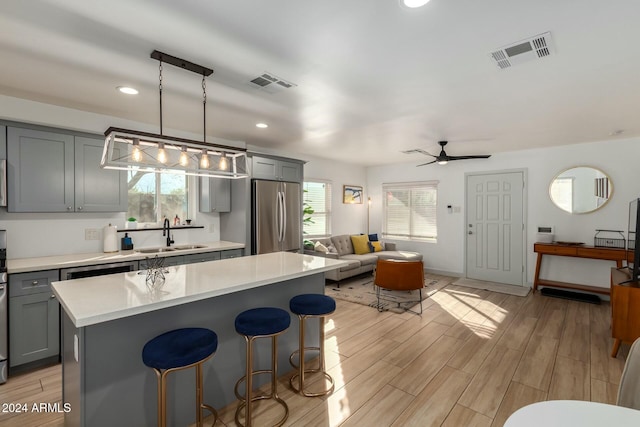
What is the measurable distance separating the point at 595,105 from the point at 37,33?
4909 mm

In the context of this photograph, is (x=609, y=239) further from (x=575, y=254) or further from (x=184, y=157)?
(x=184, y=157)

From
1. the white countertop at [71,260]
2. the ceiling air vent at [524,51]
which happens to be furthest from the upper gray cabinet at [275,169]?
the ceiling air vent at [524,51]

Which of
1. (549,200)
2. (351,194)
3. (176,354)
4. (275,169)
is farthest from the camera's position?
(351,194)

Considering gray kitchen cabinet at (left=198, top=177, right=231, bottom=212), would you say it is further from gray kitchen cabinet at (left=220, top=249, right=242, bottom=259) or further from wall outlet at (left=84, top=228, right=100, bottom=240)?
wall outlet at (left=84, top=228, right=100, bottom=240)

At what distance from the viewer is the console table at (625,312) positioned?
2.93m

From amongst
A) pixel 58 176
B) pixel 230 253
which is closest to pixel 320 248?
pixel 230 253

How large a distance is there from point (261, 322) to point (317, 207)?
4.72 metres

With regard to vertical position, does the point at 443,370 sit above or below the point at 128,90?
below

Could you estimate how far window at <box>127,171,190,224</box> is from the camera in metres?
4.08

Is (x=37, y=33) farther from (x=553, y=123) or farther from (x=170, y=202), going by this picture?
(x=553, y=123)

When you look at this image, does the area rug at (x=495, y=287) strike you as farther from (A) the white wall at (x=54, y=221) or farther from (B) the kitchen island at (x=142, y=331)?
(A) the white wall at (x=54, y=221)

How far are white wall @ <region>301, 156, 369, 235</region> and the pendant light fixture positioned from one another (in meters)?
3.77

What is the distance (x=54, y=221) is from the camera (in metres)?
3.38

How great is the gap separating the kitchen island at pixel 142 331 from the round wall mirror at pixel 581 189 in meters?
4.98
